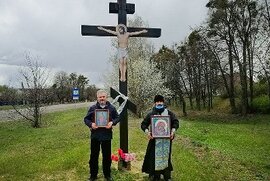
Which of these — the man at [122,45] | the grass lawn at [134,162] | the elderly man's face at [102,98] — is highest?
the man at [122,45]

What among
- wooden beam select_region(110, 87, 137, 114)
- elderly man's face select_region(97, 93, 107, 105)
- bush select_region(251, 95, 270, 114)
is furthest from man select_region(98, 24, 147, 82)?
bush select_region(251, 95, 270, 114)

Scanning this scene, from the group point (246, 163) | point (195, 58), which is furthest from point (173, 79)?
point (246, 163)

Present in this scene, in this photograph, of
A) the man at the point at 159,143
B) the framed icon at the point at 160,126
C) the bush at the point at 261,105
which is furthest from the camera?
the bush at the point at 261,105

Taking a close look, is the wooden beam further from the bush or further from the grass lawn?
the bush

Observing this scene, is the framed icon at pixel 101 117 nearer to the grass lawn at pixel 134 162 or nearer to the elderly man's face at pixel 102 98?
the elderly man's face at pixel 102 98

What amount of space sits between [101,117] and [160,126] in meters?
1.25

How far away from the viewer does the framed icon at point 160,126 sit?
832 centimetres

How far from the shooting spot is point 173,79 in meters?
45.8

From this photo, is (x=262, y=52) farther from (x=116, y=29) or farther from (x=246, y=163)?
(x=116, y=29)

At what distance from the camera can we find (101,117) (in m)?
8.44

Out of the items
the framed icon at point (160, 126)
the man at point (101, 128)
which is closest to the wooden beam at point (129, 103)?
the man at point (101, 128)

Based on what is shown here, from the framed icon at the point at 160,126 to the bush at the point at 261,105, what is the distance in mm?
32300

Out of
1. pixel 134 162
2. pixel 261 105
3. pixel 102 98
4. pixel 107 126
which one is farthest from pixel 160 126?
pixel 261 105

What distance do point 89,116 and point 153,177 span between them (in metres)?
1.98
